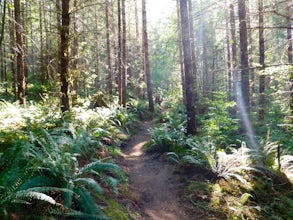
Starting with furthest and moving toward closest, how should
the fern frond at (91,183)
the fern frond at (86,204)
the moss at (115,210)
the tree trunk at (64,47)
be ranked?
the tree trunk at (64,47) → the moss at (115,210) → the fern frond at (91,183) → the fern frond at (86,204)

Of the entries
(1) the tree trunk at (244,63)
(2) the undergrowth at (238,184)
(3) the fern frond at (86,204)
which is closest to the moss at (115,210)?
(3) the fern frond at (86,204)

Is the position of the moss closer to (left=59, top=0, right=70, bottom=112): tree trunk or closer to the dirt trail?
the dirt trail

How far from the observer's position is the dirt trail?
19.1 ft

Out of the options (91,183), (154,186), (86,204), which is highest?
(91,183)

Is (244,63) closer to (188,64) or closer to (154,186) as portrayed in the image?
(188,64)

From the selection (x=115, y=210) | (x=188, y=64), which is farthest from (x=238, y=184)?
(x=188, y=64)

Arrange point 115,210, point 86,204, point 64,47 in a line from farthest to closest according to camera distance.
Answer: point 64,47 → point 115,210 → point 86,204

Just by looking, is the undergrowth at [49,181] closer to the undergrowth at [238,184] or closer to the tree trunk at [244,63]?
the undergrowth at [238,184]

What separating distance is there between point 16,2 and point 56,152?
26.2 feet

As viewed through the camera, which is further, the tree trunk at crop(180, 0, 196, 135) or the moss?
the tree trunk at crop(180, 0, 196, 135)

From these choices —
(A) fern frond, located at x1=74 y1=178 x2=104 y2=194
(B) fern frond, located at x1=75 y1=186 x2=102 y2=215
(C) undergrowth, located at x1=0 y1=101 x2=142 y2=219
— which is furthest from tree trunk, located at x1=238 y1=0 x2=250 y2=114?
(B) fern frond, located at x1=75 y1=186 x2=102 y2=215

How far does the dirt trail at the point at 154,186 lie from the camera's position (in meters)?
5.82

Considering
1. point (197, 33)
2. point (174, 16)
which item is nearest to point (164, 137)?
point (174, 16)

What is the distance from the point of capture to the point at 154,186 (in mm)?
7156
